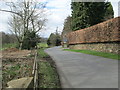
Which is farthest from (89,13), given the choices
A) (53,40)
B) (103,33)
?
(53,40)

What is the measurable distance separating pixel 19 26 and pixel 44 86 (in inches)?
1118

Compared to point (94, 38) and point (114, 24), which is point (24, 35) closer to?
point (94, 38)

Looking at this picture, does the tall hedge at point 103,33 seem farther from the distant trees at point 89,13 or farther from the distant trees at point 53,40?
the distant trees at point 53,40

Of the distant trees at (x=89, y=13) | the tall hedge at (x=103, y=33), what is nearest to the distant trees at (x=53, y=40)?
→ the distant trees at (x=89, y=13)

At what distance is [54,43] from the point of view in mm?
55969

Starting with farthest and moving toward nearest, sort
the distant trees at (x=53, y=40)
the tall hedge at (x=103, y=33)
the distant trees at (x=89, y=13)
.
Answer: the distant trees at (x=53, y=40) → the distant trees at (x=89, y=13) → the tall hedge at (x=103, y=33)

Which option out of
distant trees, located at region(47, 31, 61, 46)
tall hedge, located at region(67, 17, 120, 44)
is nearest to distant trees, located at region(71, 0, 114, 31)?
tall hedge, located at region(67, 17, 120, 44)

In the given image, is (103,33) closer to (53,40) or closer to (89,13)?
(89,13)

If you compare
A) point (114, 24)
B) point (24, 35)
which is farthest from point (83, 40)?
point (24, 35)

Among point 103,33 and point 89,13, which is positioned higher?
point 89,13

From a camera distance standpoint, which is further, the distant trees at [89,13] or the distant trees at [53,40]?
the distant trees at [53,40]

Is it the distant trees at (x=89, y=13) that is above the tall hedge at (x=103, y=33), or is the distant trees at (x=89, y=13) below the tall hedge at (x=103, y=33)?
above

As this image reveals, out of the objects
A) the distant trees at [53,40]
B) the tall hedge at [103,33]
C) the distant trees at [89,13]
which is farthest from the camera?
the distant trees at [53,40]

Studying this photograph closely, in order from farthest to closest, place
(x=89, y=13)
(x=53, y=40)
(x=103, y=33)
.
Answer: (x=53, y=40) → (x=89, y=13) → (x=103, y=33)
